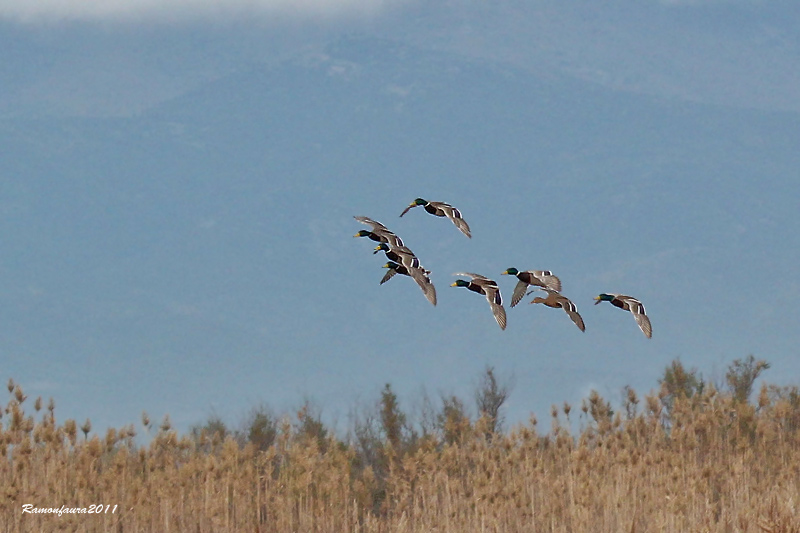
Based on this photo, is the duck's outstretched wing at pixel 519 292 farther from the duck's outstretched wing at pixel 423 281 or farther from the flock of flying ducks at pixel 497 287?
the duck's outstretched wing at pixel 423 281

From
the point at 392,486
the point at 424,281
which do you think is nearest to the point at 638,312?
the point at 424,281

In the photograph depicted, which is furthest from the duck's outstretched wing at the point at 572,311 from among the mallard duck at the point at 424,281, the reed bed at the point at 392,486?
the reed bed at the point at 392,486

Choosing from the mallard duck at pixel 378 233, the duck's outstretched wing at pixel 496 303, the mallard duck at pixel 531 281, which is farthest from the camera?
the mallard duck at pixel 378 233

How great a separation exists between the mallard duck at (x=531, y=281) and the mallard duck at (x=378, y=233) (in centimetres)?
93

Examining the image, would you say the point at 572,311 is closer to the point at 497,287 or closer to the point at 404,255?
the point at 497,287

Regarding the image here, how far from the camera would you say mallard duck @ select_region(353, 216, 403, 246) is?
24.3ft

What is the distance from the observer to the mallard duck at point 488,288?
23.0 ft

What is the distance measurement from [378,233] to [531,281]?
130cm

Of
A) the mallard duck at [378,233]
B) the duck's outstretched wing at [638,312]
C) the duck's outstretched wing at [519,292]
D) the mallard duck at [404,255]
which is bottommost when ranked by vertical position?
the duck's outstretched wing at [638,312]

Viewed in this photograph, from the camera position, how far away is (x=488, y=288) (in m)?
7.14

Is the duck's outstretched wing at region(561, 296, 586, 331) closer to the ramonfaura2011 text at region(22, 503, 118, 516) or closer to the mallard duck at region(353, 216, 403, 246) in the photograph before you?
the mallard duck at region(353, 216, 403, 246)

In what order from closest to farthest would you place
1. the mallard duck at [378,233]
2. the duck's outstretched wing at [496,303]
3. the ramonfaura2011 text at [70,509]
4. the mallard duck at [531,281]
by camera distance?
the duck's outstretched wing at [496,303] < the mallard duck at [531,281] < the mallard duck at [378,233] < the ramonfaura2011 text at [70,509]

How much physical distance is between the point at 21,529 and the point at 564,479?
5341mm

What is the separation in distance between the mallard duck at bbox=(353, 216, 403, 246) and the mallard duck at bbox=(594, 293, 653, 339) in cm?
162
